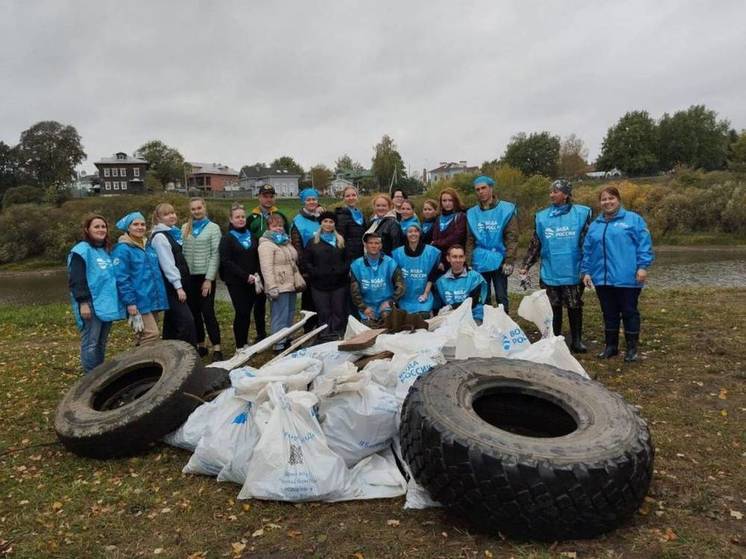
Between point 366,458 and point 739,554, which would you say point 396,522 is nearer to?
point 366,458

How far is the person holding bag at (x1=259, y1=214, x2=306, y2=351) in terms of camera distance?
5.66 metres

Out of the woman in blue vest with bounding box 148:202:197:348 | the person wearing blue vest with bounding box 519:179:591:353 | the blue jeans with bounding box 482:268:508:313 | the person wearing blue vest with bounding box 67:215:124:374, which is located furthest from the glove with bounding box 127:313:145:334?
the person wearing blue vest with bounding box 519:179:591:353

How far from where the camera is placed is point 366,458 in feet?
10.4

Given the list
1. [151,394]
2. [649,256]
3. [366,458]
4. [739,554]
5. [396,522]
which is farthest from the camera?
[649,256]

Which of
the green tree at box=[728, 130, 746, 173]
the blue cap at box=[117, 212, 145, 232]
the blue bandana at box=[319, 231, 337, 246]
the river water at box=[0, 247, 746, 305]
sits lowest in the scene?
the river water at box=[0, 247, 746, 305]

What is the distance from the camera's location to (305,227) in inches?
239

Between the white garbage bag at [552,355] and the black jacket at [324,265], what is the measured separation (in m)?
2.46

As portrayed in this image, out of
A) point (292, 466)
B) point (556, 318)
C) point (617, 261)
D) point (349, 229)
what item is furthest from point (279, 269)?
point (617, 261)

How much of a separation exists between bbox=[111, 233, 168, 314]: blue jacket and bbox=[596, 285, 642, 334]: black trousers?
4.66 m

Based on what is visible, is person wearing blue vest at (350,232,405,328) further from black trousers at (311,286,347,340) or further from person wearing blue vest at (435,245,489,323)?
person wearing blue vest at (435,245,489,323)

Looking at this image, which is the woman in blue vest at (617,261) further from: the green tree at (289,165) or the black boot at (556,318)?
the green tree at (289,165)

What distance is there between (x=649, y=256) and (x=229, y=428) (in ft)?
14.1

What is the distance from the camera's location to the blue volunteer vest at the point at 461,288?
5.65 metres

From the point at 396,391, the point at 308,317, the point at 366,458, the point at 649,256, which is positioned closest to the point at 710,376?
the point at 649,256
